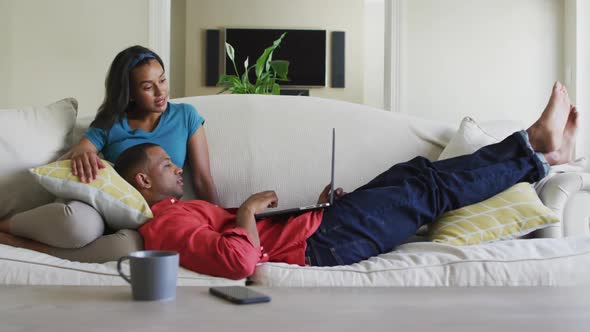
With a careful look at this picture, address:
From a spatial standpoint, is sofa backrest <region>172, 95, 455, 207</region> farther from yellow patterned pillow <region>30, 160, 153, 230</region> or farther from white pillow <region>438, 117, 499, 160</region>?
yellow patterned pillow <region>30, 160, 153, 230</region>

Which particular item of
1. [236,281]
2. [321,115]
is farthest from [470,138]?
[236,281]

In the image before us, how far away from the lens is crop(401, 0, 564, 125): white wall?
4555mm

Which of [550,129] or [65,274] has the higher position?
[550,129]

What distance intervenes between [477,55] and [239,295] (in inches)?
158

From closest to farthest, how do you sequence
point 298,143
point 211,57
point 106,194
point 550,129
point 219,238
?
point 219,238, point 106,194, point 550,129, point 298,143, point 211,57

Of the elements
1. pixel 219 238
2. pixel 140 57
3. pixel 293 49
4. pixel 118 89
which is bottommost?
pixel 219 238

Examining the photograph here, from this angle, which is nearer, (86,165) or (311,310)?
(311,310)

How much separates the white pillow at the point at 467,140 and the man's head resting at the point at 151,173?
1.00m

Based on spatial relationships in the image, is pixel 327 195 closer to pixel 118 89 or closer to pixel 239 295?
pixel 118 89

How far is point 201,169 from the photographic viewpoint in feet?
6.95

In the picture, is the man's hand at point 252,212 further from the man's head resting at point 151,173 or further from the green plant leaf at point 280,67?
the green plant leaf at point 280,67

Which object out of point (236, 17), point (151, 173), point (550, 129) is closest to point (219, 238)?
point (151, 173)

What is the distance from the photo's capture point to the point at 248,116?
2.30 meters

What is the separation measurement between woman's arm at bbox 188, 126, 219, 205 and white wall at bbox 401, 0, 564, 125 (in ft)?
8.77
